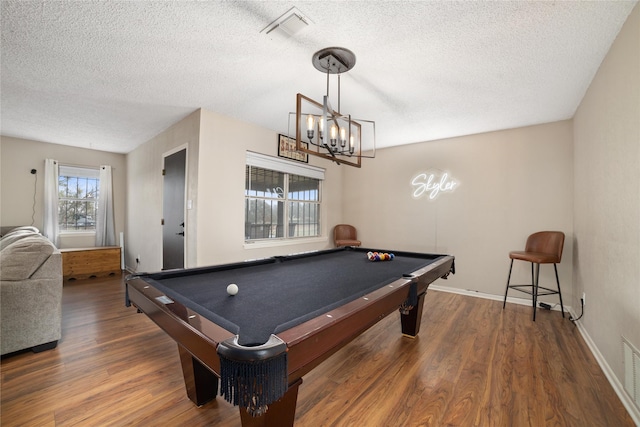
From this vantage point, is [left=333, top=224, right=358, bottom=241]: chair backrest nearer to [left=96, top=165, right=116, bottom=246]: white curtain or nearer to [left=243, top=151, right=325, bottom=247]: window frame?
[left=243, top=151, right=325, bottom=247]: window frame

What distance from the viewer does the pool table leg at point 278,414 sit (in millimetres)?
981

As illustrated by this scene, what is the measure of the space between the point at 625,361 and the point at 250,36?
3.36 m

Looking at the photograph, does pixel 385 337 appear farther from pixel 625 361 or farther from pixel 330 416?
pixel 625 361

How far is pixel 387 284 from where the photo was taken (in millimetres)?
1680

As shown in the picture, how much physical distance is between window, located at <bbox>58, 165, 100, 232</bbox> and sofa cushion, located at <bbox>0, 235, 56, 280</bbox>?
12.5ft

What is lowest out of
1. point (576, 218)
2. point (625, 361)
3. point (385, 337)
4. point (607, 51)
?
point (385, 337)

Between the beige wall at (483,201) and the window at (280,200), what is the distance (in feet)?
3.92

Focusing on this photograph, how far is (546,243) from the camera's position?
132 inches

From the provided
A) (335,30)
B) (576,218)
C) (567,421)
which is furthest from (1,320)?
(576,218)

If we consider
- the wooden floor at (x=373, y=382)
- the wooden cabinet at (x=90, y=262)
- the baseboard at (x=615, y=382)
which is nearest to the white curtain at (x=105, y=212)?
the wooden cabinet at (x=90, y=262)

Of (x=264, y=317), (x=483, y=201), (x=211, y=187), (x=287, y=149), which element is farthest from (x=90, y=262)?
(x=483, y=201)

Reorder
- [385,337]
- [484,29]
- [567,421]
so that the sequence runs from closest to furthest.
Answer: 1. [567,421]
2. [484,29]
3. [385,337]

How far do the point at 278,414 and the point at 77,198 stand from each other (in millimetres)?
6532

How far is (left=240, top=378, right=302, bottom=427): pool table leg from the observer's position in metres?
0.98
